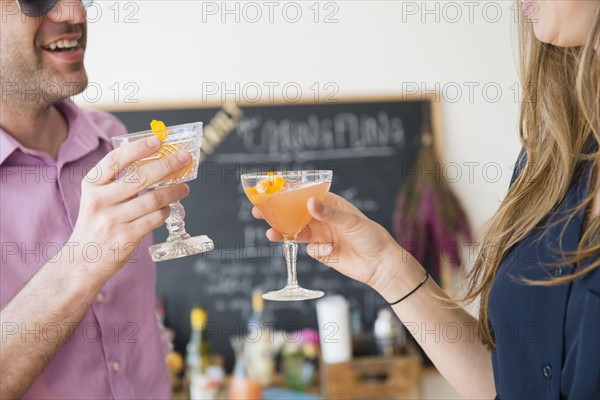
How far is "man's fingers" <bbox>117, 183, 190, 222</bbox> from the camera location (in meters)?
1.43

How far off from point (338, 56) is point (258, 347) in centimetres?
138

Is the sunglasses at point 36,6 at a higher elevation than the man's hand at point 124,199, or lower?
higher

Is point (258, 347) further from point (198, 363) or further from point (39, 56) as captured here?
point (39, 56)

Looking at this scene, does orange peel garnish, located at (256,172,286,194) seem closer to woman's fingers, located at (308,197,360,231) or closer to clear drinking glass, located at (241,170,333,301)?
clear drinking glass, located at (241,170,333,301)

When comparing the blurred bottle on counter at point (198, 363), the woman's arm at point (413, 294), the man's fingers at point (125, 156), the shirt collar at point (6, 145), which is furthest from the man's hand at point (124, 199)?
the blurred bottle on counter at point (198, 363)

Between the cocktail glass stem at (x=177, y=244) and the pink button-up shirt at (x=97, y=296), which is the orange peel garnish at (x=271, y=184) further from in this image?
the pink button-up shirt at (x=97, y=296)

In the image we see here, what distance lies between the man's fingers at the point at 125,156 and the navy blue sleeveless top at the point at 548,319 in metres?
0.68

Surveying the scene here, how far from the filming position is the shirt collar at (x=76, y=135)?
1.88 metres

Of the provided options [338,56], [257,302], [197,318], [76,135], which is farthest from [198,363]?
[76,135]

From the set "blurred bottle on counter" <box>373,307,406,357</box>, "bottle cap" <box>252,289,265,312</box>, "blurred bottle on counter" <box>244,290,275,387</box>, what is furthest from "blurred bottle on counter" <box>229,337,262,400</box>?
"blurred bottle on counter" <box>373,307,406,357</box>

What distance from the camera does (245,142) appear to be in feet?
11.6

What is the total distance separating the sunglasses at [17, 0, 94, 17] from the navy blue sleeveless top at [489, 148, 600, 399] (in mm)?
1179

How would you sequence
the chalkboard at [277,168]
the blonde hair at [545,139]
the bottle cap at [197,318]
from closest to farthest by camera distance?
the blonde hair at [545,139]
the bottle cap at [197,318]
the chalkboard at [277,168]

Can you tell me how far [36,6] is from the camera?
1.77 m
